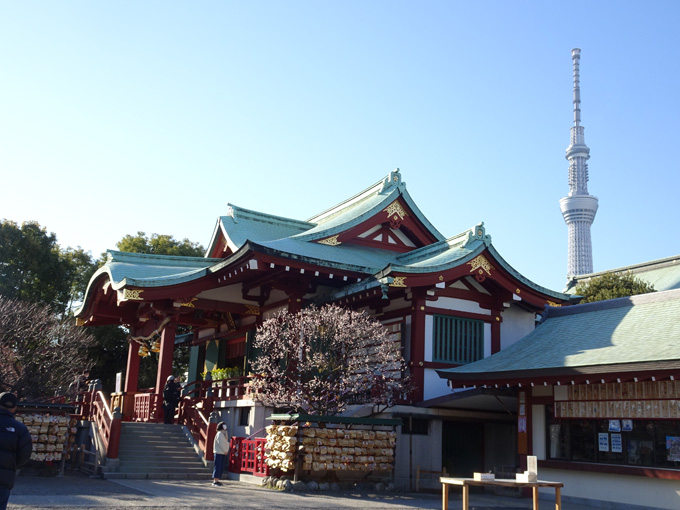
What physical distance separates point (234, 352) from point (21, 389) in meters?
8.23

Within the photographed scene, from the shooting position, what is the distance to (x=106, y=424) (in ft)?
64.7

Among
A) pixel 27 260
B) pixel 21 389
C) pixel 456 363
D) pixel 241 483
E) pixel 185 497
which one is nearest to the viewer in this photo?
pixel 185 497

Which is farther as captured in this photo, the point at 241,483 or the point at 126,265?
the point at 126,265

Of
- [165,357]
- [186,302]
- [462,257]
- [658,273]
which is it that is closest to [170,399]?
[165,357]

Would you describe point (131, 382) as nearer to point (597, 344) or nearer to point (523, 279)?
point (523, 279)

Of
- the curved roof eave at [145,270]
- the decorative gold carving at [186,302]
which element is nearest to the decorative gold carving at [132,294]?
the curved roof eave at [145,270]

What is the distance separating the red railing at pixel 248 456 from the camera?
1797cm

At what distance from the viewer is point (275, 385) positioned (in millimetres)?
19516

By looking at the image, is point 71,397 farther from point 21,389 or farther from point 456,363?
point 456,363

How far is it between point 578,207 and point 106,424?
140m

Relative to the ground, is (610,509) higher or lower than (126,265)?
lower

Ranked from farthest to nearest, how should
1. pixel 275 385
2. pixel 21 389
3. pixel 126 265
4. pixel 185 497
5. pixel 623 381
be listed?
pixel 21 389 → pixel 126 265 → pixel 275 385 → pixel 623 381 → pixel 185 497

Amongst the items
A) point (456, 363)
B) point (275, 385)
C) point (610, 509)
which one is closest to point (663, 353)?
point (610, 509)

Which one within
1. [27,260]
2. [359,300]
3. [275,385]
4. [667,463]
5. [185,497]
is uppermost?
[27,260]
